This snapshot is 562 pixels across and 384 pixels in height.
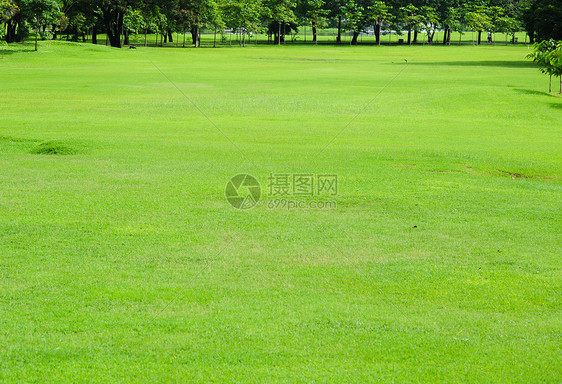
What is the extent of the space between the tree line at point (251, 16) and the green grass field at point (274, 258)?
43.9 meters

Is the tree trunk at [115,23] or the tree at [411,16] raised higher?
the tree at [411,16]

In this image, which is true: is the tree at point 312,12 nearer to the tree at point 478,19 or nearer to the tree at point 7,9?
the tree at point 478,19

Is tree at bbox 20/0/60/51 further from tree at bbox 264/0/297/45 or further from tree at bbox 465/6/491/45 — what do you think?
tree at bbox 465/6/491/45

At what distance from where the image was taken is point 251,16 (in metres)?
106

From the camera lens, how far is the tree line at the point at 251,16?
63.4 meters

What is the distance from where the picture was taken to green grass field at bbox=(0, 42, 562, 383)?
648 cm

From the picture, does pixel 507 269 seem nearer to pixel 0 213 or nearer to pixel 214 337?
pixel 214 337

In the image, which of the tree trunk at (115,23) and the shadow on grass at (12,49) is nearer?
the shadow on grass at (12,49)

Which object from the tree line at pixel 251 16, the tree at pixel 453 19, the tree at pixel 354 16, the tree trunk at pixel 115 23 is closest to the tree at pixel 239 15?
the tree line at pixel 251 16

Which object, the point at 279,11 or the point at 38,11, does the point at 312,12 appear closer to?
the point at 279,11

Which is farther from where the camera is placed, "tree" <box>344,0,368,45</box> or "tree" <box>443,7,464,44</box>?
"tree" <box>443,7,464,44</box>

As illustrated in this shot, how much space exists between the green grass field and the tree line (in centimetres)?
4393

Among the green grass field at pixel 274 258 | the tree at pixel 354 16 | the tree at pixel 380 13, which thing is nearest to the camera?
the green grass field at pixel 274 258

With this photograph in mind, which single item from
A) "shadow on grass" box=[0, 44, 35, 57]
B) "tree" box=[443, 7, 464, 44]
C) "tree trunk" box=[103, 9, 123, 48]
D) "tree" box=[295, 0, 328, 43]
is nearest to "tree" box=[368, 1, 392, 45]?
"tree" box=[295, 0, 328, 43]
